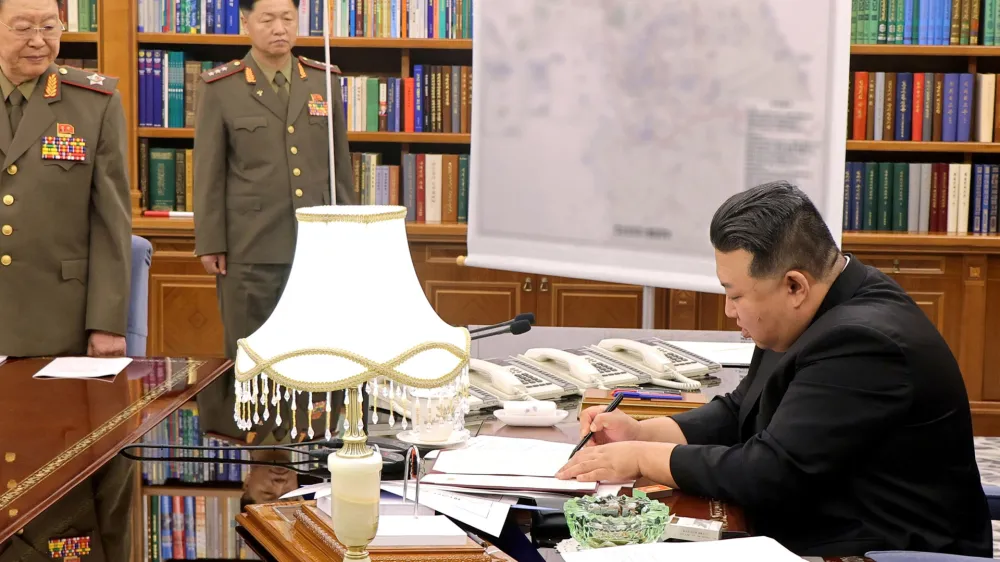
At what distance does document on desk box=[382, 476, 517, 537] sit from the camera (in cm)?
138

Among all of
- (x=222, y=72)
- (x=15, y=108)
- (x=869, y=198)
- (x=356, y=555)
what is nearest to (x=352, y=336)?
(x=356, y=555)

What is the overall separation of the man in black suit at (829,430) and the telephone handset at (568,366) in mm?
526

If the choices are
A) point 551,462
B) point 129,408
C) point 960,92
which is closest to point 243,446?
point 129,408

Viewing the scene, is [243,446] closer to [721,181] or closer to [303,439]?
[303,439]

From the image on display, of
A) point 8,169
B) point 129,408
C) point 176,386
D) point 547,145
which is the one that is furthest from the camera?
point 547,145

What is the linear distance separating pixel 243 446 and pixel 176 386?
1.53 ft

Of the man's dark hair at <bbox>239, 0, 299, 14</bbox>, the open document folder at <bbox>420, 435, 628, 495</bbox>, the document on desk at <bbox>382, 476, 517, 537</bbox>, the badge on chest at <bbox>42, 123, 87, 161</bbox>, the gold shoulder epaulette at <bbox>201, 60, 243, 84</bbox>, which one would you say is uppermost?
the man's dark hair at <bbox>239, 0, 299, 14</bbox>

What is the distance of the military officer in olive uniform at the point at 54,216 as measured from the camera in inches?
102

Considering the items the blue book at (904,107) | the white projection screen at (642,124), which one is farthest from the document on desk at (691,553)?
the blue book at (904,107)

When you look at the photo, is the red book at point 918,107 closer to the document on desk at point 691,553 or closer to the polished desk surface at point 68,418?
the polished desk surface at point 68,418

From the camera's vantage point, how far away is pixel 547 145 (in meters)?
3.51

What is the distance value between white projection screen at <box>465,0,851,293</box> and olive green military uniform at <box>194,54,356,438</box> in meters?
0.54

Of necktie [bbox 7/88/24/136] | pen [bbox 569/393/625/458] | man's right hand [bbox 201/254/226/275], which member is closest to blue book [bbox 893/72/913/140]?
man's right hand [bbox 201/254/226/275]

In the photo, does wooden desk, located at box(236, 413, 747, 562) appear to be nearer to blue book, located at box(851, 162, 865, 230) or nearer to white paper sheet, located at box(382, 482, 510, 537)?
white paper sheet, located at box(382, 482, 510, 537)
